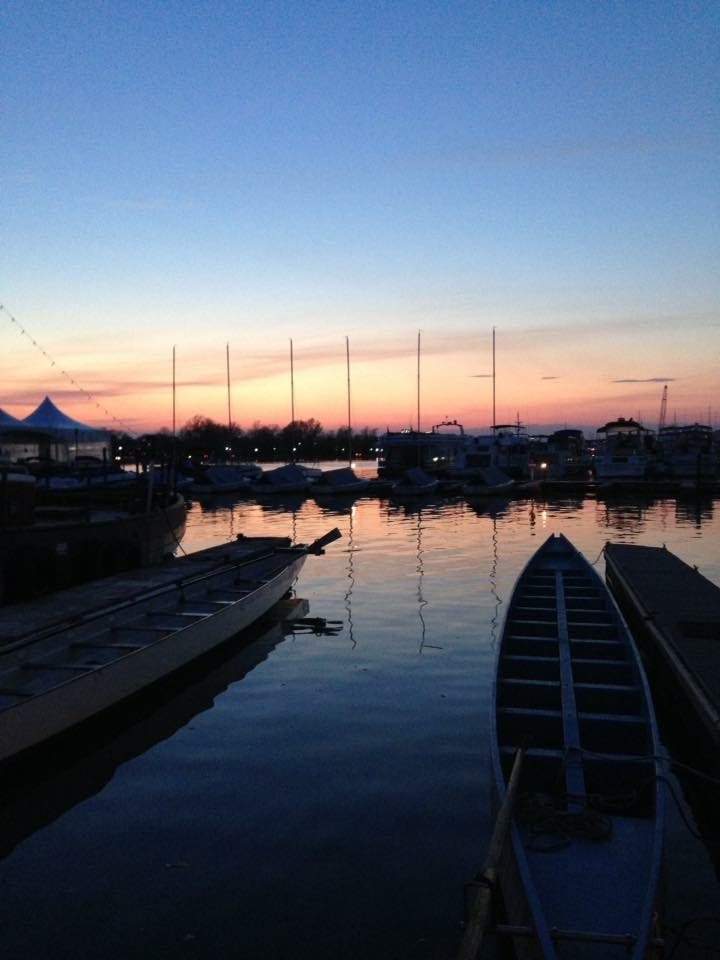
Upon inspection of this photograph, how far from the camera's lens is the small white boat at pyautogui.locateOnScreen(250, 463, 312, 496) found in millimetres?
69688

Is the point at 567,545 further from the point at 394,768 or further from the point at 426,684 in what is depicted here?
the point at 394,768

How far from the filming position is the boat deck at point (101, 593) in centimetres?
1391

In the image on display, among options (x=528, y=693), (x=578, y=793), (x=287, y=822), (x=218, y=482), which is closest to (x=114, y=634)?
(x=287, y=822)

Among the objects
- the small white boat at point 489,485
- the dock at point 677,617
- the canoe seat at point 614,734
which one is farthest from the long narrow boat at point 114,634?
the small white boat at point 489,485

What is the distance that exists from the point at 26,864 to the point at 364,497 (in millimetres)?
59076

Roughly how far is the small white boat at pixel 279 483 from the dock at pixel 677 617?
146 feet

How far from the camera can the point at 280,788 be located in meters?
10.1

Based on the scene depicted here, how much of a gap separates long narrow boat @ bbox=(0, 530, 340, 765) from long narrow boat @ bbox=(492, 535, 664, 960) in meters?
5.54

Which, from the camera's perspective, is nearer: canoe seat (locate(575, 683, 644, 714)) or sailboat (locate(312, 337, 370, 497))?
canoe seat (locate(575, 683, 644, 714))

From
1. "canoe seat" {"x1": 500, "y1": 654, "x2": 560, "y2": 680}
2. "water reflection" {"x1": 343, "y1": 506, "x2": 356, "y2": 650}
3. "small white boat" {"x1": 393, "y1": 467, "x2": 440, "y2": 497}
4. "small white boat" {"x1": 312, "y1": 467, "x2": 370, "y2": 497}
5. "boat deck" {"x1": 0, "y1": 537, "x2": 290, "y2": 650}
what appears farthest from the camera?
"small white boat" {"x1": 312, "y1": 467, "x2": 370, "y2": 497}

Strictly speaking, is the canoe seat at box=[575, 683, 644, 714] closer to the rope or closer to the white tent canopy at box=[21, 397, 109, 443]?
the rope

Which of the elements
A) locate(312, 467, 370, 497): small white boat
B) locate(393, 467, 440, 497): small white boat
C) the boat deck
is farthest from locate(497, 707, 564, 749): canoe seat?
locate(312, 467, 370, 497): small white boat

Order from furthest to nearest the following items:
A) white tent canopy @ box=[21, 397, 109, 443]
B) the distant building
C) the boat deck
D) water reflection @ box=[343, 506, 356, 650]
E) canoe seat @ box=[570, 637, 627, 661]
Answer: white tent canopy @ box=[21, 397, 109, 443]
the distant building
water reflection @ box=[343, 506, 356, 650]
the boat deck
canoe seat @ box=[570, 637, 627, 661]

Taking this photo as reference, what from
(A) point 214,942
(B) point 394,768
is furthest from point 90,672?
(A) point 214,942
